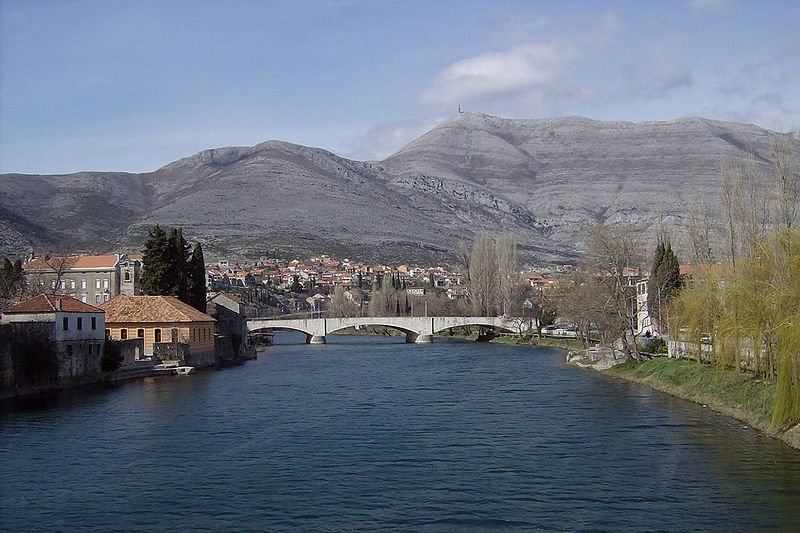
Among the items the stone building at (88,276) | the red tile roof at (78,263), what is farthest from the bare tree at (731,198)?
the red tile roof at (78,263)

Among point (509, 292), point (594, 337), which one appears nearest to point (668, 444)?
point (594, 337)

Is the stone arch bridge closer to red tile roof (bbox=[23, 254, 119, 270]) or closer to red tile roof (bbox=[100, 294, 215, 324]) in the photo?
red tile roof (bbox=[23, 254, 119, 270])

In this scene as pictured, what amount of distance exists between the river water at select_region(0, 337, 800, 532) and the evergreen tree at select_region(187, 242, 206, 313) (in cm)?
2346

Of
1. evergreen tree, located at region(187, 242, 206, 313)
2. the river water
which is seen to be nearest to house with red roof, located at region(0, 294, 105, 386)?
the river water

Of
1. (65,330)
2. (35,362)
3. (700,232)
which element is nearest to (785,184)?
(700,232)

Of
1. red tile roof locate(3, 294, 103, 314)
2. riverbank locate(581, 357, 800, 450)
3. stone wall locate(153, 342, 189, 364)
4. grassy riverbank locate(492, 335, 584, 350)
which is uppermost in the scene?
red tile roof locate(3, 294, 103, 314)

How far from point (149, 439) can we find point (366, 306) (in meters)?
105

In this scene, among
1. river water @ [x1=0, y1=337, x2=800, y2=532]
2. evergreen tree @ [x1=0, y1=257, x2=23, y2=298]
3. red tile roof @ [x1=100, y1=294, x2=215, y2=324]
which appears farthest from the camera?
evergreen tree @ [x1=0, y1=257, x2=23, y2=298]

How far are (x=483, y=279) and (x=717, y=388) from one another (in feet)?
224

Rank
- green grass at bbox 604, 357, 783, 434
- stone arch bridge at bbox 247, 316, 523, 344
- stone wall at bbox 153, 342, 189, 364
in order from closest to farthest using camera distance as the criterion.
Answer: green grass at bbox 604, 357, 783, 434, stone wall at bbox 153, 342, 189, 364, stone arch bridge at bbox 247, 316, 523, 344

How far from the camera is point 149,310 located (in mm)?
59250

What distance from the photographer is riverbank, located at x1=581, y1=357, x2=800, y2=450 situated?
30719 mm

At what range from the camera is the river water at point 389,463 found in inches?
826

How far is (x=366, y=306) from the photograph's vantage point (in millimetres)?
136000
